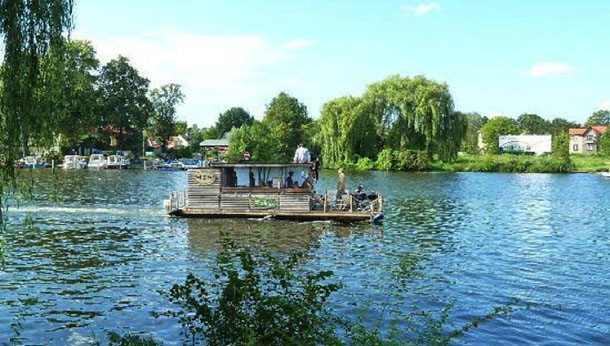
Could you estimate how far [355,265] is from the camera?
2186 centimetres

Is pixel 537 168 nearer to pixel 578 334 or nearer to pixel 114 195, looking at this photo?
pixel 114 195

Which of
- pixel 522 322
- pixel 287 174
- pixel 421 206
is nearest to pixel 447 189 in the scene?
pixel 421 206

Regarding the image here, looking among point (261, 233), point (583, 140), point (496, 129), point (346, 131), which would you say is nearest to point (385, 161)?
point (346, 131)

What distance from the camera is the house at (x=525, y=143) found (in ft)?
535

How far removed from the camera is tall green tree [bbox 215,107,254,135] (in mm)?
171625

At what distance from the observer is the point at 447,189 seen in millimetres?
60688

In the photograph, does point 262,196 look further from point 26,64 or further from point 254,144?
point 254,144

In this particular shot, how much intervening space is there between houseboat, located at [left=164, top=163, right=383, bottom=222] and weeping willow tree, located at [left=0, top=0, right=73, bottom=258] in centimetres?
2404

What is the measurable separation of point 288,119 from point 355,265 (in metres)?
97.6

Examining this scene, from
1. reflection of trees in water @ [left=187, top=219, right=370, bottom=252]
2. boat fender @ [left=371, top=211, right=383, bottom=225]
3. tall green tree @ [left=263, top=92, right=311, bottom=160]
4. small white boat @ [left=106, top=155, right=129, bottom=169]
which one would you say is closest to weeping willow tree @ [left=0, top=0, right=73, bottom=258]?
reflection of trees in water @ [left=187, top=219, right=370, bottom=252]

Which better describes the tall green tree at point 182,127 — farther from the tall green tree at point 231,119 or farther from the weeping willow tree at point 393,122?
the weeping willow tree at point 393,122

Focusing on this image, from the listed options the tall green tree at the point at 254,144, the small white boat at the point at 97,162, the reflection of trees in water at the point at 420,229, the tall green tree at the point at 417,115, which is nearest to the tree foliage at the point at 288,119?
the tall green tree at the point at 254,144

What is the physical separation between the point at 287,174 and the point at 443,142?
190 ft

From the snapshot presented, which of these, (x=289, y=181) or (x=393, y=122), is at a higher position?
(x=393, y=122)
